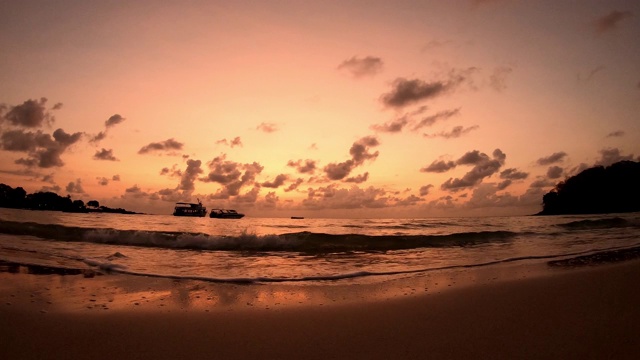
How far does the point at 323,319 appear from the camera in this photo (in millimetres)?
4922

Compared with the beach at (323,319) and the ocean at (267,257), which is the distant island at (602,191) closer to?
the ocean at (267,257)

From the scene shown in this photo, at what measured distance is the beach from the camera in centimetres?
370

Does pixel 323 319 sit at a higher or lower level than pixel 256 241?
→ higher

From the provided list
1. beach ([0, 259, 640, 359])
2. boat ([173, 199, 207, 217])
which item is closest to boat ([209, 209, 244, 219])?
boat ([173, 199, 207, 217])

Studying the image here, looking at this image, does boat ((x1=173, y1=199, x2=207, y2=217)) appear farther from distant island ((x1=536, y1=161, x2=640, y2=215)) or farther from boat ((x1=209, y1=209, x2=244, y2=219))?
distant island ((x1=536, y1=161, x2=640, y2=215))

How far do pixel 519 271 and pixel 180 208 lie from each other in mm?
115934

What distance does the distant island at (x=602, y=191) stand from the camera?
96.2 m

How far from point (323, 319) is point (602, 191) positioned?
4895 inches

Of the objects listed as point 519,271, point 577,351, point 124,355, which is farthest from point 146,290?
point 519,271

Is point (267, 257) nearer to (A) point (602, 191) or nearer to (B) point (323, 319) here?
(B) point (323, 319)

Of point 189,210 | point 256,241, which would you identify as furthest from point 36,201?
point 256,241

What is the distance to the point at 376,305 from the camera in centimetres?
570

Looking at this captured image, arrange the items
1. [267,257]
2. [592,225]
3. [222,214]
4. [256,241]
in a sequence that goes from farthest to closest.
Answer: [222,214] < [592,225] < [256,241] < [267,257]

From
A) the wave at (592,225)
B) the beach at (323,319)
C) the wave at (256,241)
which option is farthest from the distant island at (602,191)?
the beach at (323,319)
